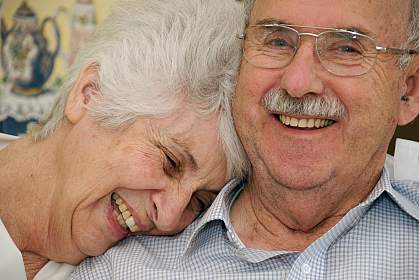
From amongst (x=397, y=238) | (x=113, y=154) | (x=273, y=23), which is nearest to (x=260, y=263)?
(x=397, y=238)

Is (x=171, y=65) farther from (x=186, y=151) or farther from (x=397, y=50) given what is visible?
(x=397, y=50)

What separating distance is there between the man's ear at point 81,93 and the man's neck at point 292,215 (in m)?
0.49

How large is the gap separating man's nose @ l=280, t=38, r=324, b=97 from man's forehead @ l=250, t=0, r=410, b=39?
0.06 meters

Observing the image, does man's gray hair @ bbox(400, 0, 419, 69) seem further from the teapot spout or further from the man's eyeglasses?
the teapot spout

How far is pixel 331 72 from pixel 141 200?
0.59 m

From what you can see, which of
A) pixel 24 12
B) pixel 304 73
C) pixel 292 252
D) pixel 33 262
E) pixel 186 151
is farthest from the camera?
pixel 24 12

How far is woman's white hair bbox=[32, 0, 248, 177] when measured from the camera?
1.93 meters

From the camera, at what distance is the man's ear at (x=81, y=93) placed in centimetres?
199

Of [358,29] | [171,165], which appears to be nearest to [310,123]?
[358,29]

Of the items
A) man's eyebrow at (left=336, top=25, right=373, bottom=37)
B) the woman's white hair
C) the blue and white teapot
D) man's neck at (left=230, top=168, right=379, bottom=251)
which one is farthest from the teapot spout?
man's eyebrow at (left=336, top=25, right=373, bottom=37)

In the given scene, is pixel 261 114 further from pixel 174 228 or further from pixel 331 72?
pixel 174 228

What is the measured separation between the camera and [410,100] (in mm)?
1910

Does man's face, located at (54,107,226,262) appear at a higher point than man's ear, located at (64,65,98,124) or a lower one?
lower

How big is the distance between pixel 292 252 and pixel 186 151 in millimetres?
368
